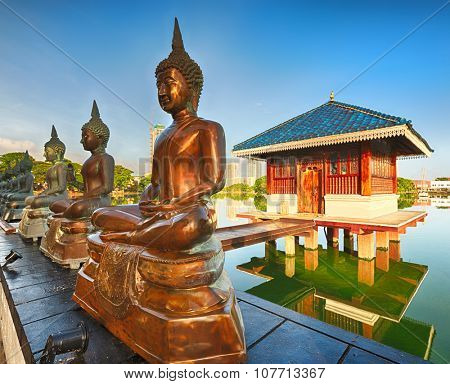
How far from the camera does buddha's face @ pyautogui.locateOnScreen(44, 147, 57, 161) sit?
13.9ft

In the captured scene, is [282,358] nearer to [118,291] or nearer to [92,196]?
[118,291]

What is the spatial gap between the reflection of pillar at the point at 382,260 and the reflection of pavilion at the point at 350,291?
0.15 feet

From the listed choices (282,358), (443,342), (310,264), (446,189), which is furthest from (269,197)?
(446,189)

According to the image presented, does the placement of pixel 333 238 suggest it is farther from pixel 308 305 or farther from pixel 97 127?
pixel 97 127

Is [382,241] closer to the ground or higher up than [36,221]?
closer to the ground

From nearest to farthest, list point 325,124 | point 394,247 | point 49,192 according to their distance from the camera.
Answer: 1. point 49,192
2. point 325,124
3. point 394,247

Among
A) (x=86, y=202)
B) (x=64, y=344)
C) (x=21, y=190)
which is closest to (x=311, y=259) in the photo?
(x=86, y=202)

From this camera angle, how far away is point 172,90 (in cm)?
182

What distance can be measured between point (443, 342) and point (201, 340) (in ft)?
15.8

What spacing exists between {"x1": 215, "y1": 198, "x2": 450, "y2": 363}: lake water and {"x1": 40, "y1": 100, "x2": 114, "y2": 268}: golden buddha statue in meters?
4.07

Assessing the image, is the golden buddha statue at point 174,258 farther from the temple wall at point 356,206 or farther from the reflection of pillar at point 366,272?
the temple wall at point 356,206

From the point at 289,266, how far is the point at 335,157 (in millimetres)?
4007

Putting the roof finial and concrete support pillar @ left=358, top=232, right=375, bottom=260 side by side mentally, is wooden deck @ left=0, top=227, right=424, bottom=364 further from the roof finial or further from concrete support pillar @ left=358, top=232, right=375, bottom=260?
concrete support pillar @ left=358, top=232, right=375, bottom=260

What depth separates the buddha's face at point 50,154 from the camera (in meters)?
4.23
